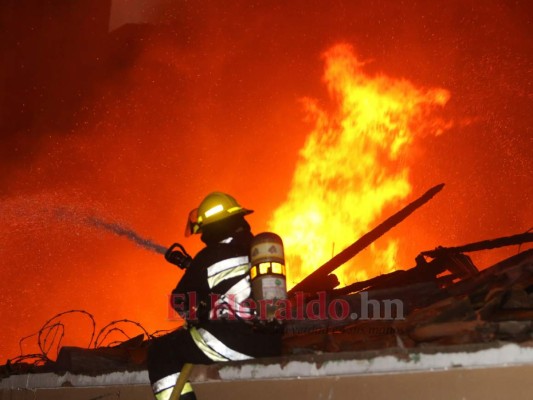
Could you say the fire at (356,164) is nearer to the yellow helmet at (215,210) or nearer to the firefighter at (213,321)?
the yellow helmet at (215,210)

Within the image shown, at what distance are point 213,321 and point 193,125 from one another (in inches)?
537

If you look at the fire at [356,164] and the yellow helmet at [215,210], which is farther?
the fire at [356,164]

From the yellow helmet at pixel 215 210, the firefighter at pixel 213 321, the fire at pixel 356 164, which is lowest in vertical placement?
the firefighter at pixel 213 321

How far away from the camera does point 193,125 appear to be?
1750cm

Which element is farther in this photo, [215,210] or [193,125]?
[193,125]

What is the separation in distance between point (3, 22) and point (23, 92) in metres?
2.29

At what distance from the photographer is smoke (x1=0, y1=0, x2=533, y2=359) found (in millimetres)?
14570

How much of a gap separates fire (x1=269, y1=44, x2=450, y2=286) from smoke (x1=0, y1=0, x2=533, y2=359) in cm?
33

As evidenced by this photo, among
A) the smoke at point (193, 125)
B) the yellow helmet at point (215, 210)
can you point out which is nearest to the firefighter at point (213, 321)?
the yellow helmet at point (215, 210)

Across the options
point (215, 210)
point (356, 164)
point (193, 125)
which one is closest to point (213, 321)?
point (215, 210)

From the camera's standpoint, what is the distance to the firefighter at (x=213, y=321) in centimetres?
423

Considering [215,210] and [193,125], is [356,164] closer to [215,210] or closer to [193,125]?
[193,125]

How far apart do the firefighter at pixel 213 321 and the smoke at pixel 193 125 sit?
9.71m

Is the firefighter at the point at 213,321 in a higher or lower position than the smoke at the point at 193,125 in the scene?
lower
